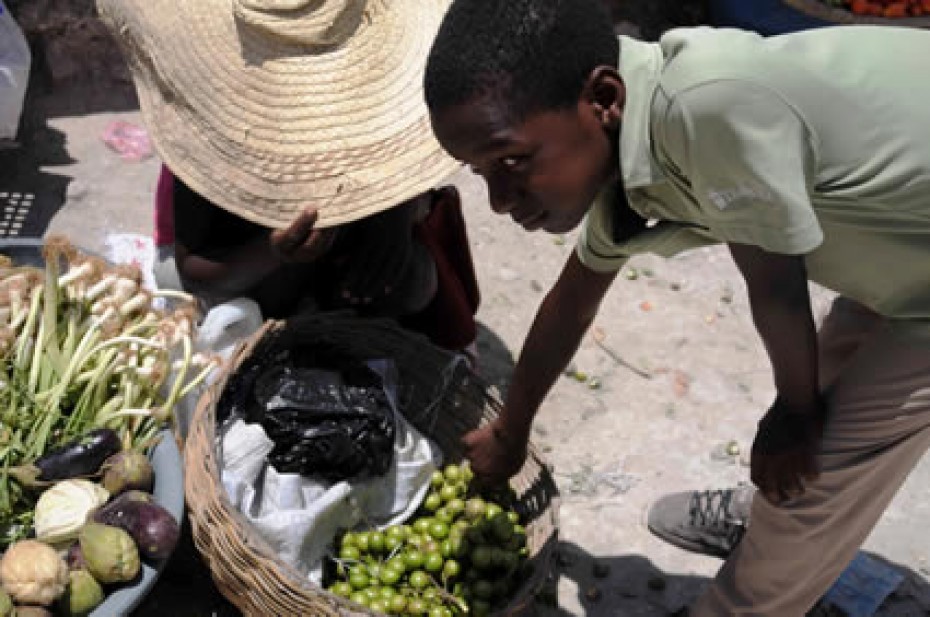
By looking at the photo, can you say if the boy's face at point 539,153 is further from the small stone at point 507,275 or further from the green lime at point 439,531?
the small stone at point 507,275

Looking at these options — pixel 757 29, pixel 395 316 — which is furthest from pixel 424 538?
pixel 757 29

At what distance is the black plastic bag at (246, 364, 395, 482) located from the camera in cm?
282

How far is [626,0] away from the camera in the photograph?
18.2ft

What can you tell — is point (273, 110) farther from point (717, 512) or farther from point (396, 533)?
point (717, 512)

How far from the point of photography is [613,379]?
12.7 ft

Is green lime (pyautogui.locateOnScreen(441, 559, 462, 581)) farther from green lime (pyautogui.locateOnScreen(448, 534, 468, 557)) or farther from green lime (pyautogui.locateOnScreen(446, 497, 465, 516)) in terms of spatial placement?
green lime (pyautogui.locateOnScreen(446, 497, 465, 516))

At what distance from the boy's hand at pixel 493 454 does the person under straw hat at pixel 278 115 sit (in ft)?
2.14

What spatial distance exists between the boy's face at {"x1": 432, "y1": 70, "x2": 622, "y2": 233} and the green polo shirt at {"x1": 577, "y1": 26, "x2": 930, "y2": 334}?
57 mm

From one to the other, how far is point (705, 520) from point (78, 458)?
1.83 metres

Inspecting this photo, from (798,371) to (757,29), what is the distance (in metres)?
3.66

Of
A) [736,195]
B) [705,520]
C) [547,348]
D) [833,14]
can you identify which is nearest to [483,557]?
[547,348]

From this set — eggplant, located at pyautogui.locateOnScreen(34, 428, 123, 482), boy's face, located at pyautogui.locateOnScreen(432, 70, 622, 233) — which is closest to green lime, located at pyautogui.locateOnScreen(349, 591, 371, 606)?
eggplant, located at pyautogui.locateOnScreen(34, 428, 123, 482)

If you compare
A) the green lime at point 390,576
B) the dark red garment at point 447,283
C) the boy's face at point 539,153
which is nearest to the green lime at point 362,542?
the green lime at point 390,576

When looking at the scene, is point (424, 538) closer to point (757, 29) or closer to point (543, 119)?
point (543, 119)
